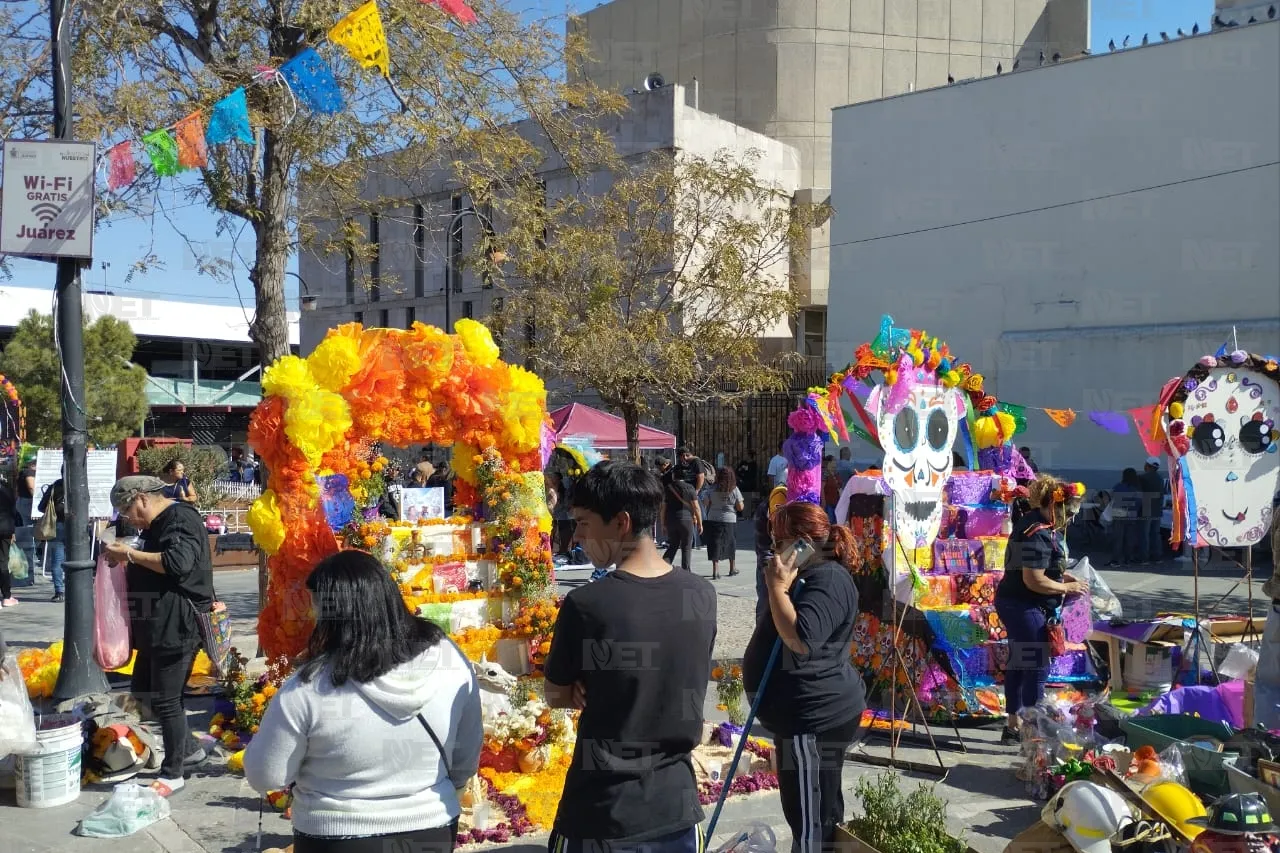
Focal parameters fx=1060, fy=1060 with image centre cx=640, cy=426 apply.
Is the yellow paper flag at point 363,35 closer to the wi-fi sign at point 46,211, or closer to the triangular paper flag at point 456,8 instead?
the triangular paper flag at point 456,8

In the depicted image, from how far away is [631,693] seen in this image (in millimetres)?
3039

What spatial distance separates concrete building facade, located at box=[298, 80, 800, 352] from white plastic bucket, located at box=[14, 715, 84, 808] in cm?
975

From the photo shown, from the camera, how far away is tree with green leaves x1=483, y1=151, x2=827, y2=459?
1709cm

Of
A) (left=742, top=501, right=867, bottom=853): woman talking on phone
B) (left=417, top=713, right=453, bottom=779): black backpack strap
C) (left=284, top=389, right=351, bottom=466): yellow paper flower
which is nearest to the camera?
(left=417, top=713, right=453, bottom=779): black backpack strap

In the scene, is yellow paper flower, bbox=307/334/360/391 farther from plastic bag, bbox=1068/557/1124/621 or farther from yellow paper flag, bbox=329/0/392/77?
plastic bag, bbox=1068/557/1124/621

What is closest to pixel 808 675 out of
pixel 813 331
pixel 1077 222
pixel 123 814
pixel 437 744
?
pixel 437 744

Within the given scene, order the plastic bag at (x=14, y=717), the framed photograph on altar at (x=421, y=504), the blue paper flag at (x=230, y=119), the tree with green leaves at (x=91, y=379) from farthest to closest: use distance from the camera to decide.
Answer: the tree with green leaves at (x=91, y=379), the framed photograph on altar at (x=421, y=504), the blue paper flag at (x=230, y=119), the plastic bag at (x=14, y=717)

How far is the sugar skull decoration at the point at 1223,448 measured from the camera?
7297mm

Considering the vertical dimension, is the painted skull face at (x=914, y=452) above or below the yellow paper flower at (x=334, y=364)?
below

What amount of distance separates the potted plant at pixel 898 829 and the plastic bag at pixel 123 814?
3.48 meters

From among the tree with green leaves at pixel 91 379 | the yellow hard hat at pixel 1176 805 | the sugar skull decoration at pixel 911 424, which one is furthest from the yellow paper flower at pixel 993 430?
the tree with green leaves at pixel 91 379

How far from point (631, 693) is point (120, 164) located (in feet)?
22.3

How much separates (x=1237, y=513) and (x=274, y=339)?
24.6ft

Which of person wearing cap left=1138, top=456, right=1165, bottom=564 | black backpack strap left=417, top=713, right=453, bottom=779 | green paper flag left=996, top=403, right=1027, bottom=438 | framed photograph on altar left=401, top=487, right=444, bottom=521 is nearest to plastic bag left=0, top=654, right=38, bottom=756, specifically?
black backpack strap left=417, top=713, right=453, bottom=779
